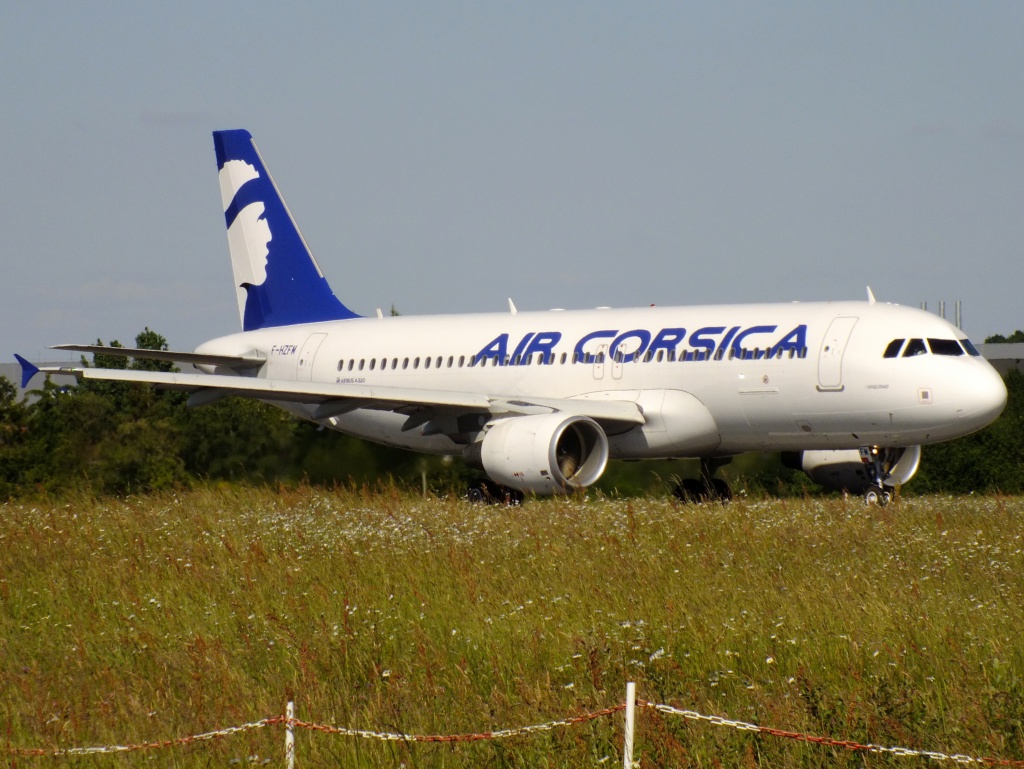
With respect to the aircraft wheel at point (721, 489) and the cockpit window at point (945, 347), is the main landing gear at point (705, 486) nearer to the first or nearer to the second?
the aircraft wheel at point (721, 489)

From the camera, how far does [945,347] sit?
19141 millimetres

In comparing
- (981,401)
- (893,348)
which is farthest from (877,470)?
(981,401)

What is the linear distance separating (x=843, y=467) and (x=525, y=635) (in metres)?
13.8

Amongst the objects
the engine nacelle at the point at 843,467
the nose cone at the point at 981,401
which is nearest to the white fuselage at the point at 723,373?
the nose cone at the point at 981,401

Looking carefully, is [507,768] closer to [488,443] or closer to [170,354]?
[488,443]

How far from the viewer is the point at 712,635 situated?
9594 millimetres

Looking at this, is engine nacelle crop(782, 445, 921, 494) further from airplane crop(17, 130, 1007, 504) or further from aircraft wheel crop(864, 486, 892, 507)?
aircraft wheel crop(864, 486, 892, 507)

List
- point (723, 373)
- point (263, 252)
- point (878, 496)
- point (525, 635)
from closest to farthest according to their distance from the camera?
point (525, 635)
point (878, 496)
point (723, 373)
point (263, 252)

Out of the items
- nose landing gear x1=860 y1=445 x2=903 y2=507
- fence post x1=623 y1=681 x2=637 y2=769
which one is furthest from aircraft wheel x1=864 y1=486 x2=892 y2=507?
fence post x1=623 y1=681 x2=637 y2=769

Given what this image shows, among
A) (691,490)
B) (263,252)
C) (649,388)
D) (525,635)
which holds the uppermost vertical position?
(263,252)

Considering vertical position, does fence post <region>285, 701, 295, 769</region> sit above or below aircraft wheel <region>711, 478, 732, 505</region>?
below

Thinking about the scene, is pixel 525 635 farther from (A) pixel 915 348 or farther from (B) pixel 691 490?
(B) pixel 691 490

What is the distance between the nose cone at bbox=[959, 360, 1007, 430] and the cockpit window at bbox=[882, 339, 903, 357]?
108 centimetres

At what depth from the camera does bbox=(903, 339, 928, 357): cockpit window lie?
1897 centimetres
